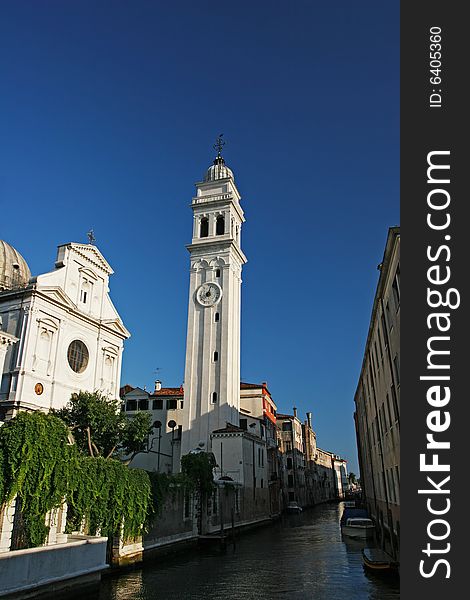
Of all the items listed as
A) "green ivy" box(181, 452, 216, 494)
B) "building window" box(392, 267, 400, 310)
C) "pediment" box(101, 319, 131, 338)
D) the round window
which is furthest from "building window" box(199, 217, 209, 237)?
"building window" box(392, 267, 400, 310)

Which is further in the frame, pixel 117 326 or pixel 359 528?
pixel 117 326

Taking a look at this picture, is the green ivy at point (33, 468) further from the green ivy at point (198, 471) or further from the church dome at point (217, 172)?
the church dome at point (217, 172)

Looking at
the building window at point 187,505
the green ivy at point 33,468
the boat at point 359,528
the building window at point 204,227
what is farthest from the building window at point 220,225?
the green ivy at point 33,468

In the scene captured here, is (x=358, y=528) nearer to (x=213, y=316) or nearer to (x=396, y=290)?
(x=396, y=290)

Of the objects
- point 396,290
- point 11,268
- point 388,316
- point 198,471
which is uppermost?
point 11,268

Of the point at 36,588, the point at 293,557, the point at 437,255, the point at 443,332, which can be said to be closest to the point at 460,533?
the point at 443,332

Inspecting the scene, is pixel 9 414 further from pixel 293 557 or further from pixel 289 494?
pixel 289 494

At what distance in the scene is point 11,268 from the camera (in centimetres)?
3916

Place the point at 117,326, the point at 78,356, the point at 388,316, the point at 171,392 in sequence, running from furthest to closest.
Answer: the point at 171,392 → the point at 117,326 → the point at 78,356 → the point at 388,316

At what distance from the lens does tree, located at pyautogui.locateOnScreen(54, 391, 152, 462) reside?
31125 mm

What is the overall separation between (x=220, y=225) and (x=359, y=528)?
3377 cm

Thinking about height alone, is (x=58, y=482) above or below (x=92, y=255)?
below

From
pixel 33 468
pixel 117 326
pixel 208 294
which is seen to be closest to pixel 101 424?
pixel 117 326

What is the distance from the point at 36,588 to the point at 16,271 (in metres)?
28.7
